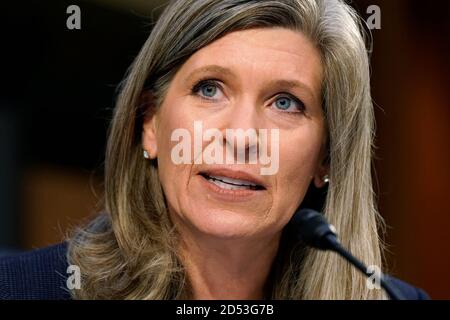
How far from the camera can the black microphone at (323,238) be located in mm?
996

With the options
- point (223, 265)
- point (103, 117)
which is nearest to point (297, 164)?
point (223, 265)

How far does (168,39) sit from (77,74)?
1.16ft

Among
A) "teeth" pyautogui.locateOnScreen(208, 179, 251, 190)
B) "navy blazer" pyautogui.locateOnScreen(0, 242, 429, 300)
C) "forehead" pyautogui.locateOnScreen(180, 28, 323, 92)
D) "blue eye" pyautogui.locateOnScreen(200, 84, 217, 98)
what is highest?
"forehead" pyautogui.locateOnScreen(180, 28, 323, 92)

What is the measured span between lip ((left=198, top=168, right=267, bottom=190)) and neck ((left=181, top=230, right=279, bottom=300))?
0.12 meters

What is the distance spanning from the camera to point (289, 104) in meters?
1.29

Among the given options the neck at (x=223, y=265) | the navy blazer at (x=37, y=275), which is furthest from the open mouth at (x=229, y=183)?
the navy blazer at (x=37, y=275)

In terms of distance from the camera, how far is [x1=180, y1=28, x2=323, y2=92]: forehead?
1.25 metres

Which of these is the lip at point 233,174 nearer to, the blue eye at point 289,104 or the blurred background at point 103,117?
the blue eye at point 289,104

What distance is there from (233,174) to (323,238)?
257 mm

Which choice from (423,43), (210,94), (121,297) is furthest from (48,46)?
(423,43)

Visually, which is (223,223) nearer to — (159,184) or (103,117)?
(159,184)

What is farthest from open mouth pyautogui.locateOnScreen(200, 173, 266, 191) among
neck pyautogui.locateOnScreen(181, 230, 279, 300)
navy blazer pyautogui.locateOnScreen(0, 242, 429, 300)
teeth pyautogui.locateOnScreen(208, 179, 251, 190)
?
navy blazer pyautogui.locateOnScreen(0, 242, 429, 300)

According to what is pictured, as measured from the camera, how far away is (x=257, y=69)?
1242 millimetres

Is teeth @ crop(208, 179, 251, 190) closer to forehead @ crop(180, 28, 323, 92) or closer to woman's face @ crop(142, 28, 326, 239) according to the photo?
woman's face @ crop(142, 28, 326, 239)
